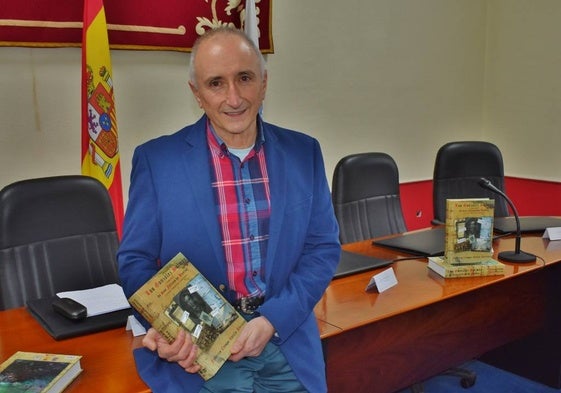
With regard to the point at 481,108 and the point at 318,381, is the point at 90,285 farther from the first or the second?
the point at 481,108

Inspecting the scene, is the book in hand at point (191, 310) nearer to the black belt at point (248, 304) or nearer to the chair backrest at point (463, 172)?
the black belt at point (248, 304)

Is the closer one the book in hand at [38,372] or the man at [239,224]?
the book in hand at [38,372]

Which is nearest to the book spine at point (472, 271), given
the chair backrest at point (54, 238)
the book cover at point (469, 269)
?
the book cover at point (469, 269)

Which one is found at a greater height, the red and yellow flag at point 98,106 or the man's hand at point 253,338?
the red and yellow flag at point 98,106

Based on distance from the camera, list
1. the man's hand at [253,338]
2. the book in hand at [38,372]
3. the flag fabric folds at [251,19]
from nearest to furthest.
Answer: the book in hand at [38,372], the man's hand at [253,338], the flag fabric folds at [251,19]

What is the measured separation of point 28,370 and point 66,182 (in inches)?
35.5

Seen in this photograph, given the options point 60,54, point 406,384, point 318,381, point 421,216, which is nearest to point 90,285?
point 318,381

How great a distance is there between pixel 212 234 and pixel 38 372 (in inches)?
18.1

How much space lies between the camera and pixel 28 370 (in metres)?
1.15

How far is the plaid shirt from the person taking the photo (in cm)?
129

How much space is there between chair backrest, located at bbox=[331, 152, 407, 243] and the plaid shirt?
4.34ft

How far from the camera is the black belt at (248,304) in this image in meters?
1.29

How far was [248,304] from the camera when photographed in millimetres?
1295

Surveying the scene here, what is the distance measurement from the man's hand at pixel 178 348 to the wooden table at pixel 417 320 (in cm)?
42
